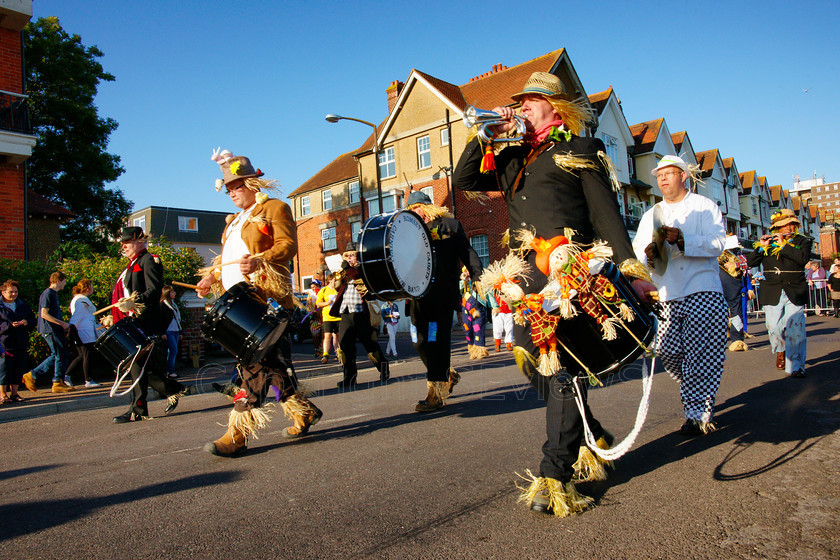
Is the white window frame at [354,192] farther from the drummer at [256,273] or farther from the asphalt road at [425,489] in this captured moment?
the drummer at [256,273]

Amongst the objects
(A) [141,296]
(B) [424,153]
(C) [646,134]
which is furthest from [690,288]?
(C) [646,134]

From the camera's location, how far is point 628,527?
8.75 ft

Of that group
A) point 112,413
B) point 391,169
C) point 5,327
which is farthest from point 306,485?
point 391,169

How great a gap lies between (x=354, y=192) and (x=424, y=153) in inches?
285

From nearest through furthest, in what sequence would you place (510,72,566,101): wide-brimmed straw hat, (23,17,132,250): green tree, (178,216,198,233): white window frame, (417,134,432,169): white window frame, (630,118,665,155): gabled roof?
(510,72,566,101): wide-brimmed straw hat → (23,17,132,250): green tree → (417,134,432,169): white window frame → (630,118,665,155): gabled roof → (178,216,198,233): white window frame

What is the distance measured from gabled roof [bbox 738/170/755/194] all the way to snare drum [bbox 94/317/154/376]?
65.5 meters

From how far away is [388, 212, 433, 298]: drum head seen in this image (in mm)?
4594

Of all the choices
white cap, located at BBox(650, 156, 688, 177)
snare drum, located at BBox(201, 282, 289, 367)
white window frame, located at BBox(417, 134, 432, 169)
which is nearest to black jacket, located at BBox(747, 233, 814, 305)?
white cap, located at BBox(650, 156, 688, 177)

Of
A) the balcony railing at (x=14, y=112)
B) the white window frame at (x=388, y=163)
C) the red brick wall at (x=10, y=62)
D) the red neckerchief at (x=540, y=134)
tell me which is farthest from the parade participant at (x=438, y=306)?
the white window frame at (x=388, y=163)

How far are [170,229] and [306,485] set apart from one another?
60.9 metres

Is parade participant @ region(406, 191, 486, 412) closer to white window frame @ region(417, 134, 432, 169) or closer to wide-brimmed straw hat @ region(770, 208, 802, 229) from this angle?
wide-brimmed straw hat @ region(770, 208, 802, 229)

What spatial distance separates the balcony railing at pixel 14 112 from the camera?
14461mm

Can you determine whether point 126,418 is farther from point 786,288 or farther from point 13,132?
point 13,132

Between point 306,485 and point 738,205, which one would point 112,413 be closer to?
point 306,485
